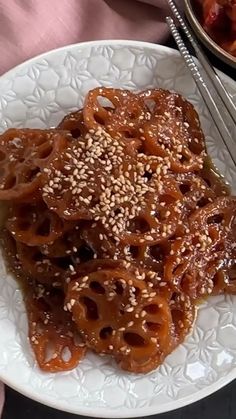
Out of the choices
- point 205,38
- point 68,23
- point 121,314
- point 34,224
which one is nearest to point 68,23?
point 68,23

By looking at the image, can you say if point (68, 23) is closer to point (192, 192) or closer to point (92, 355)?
point (192, 192)

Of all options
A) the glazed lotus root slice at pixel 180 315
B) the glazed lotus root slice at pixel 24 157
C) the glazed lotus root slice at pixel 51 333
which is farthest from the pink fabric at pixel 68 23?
the glazed lotus root slice at pixel 180 315

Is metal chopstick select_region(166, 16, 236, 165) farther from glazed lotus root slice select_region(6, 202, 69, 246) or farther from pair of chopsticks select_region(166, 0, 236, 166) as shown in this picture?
glazed lotus root slice select_region(6, 202, 69, 246)

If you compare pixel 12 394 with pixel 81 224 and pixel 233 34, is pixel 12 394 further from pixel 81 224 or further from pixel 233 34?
pixel 233 34

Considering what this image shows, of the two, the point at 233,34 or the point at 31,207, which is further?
the point at 233,34

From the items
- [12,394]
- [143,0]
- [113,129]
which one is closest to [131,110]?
[113,129]

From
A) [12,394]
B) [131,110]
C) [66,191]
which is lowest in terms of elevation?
[12,394]
